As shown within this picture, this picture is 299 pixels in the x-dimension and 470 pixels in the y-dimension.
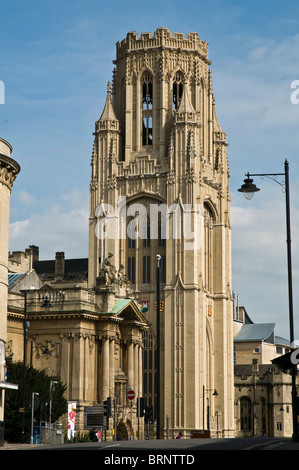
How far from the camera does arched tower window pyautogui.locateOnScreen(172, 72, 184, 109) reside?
11219 cm

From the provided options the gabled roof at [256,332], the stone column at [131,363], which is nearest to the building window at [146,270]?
the stone column at [131,363]

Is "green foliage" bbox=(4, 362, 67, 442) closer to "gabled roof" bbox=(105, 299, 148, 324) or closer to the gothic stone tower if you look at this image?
"gabled roof" bbox=(105, 299, 148, 324)

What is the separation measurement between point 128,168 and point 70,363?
150 feet

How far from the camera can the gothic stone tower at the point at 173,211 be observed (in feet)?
330

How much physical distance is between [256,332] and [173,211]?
5886 centimetres

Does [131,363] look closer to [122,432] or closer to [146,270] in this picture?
[122,432]

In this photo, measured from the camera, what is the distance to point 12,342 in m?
65.6

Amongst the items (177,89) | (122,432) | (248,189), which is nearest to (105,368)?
(122,432)

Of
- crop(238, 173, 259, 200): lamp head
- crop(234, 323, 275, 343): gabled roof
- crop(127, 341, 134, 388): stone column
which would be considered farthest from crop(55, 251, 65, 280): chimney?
crop(238, 173, 259, 200): lamp head

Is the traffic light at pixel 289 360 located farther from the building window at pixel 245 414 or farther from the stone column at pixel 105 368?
the building window at pixel 245 414
